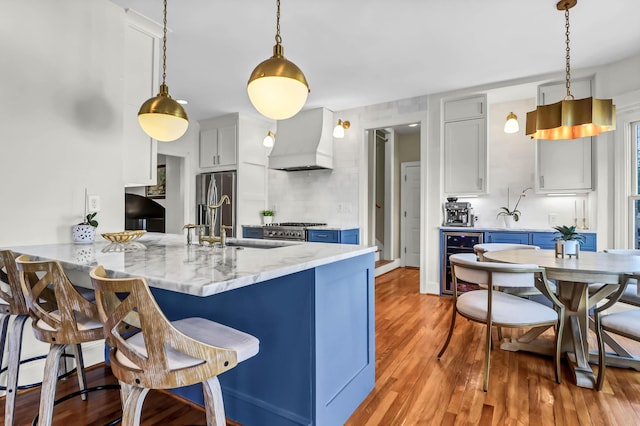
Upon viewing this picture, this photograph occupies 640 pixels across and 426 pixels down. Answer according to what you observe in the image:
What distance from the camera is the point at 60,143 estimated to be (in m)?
2.17

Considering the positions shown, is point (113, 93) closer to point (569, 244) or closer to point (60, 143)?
point (60, 143)

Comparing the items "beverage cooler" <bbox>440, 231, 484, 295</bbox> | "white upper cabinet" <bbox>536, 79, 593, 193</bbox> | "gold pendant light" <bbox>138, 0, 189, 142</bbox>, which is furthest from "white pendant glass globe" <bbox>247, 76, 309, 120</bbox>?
"white upper cabinet" <bbox>536, 79, 593, 193</bbox>

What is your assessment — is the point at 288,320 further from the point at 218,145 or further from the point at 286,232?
the point at 218,145

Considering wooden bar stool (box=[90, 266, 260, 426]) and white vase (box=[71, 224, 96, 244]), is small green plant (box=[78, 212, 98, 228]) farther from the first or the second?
wooden bar stool (box=[90, 266, 260, 426])

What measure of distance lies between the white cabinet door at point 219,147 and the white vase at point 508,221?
3.92m

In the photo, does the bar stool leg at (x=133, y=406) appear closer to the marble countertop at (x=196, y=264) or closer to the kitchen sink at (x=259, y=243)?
the marble countertop at (x=196, y=264)

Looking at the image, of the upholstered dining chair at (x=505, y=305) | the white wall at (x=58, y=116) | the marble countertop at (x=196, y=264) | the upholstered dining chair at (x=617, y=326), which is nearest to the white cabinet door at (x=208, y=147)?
the white wall at (x=58, y=116)

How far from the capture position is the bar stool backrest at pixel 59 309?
1212mm

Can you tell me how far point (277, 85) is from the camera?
5.07 ft

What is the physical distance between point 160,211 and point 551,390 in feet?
19.0

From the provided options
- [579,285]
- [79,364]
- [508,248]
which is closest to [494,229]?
[508,248]

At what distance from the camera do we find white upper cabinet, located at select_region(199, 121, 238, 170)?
533cm

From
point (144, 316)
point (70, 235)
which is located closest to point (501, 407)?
point (144, 316)

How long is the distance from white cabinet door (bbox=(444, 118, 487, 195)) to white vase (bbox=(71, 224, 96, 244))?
3817mm
